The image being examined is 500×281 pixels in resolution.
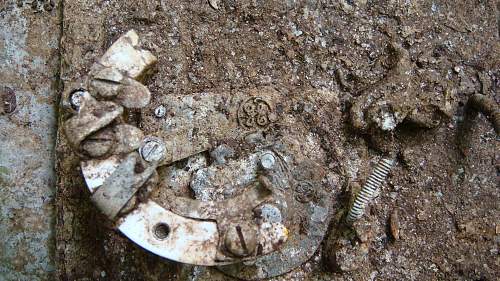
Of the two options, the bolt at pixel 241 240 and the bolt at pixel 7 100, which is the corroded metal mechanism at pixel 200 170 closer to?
the bolt at pixel 241 240

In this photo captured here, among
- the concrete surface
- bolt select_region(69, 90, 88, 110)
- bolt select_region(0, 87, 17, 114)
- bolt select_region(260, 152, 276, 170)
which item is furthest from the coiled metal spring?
bolt select_region(0, 87, 17, 114)

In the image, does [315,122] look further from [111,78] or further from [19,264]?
[19,264]

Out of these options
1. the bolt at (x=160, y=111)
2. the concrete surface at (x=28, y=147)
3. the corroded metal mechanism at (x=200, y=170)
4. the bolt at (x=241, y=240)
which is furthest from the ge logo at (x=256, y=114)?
the concrete surface at (x=28, y=147)

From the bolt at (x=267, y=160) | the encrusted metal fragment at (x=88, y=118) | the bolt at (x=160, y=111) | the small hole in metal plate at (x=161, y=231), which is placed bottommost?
the small hole in metal plate at (x=161, y=231)

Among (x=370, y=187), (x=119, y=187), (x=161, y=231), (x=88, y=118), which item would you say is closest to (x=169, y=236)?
(x=161, y=231)

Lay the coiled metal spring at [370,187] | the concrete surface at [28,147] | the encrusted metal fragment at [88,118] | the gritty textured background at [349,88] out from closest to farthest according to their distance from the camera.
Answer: the encrusted metal fragment at [88,118] → the coiled metal spring at [370,187] → the gritty textured background at [349,88] → the concrete surface at [28,147]

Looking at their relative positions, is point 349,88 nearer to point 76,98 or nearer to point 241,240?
point 241,240

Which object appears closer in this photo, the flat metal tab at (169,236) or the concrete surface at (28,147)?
the flat metal tab at (169,236)
